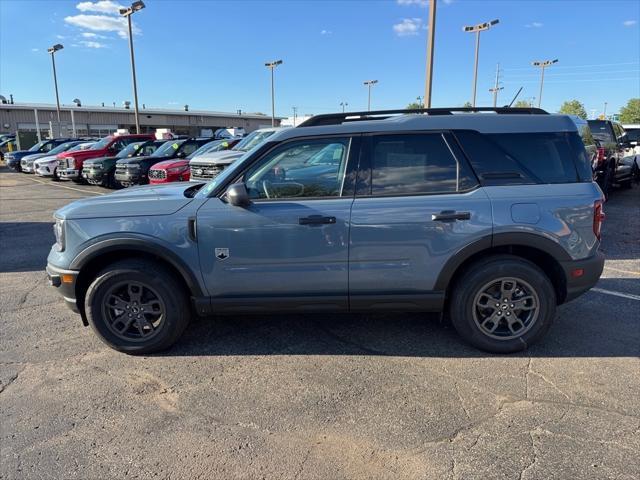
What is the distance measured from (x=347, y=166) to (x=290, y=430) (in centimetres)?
199

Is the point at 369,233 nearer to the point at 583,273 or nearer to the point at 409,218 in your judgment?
the point at 409,218

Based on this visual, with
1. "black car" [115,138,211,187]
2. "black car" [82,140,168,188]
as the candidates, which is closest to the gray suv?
"black car" [115,138,211,187]

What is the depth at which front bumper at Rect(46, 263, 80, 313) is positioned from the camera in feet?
12.5

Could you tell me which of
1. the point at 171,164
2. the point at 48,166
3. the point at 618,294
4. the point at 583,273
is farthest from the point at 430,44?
the point at 48,166

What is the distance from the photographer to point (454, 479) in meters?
2.49

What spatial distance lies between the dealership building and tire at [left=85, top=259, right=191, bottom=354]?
52617 mm

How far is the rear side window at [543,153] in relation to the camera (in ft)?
12.3

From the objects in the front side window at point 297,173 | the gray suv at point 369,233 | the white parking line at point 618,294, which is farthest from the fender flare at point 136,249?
the white parking line at point 618,294

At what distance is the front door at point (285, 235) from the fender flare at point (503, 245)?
828mm

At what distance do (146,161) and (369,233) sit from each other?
41.3 ft

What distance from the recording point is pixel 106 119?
76688mm

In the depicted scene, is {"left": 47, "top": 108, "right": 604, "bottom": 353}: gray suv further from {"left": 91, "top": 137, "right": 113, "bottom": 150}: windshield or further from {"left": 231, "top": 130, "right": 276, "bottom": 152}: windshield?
{"left": 91, "top": 137, "right": 113, "bottom": 150}: windshield

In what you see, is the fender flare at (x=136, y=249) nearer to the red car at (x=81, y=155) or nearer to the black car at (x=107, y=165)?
the black car at (x=107, y=165)

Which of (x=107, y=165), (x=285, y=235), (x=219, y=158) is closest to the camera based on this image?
(x=285, y=235)
